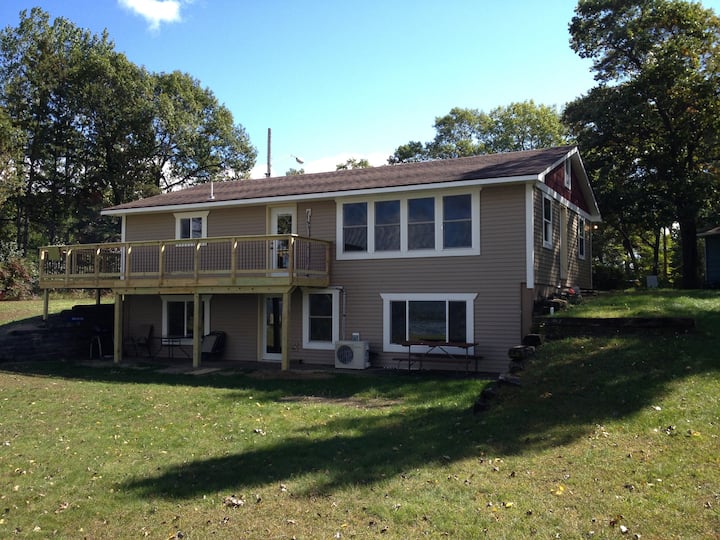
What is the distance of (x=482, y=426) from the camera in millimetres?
7828

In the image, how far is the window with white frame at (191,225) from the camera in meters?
17.7

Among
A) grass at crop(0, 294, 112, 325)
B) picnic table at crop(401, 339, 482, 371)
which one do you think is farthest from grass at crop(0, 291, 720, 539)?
grass at crop(0, 294, 112, 325)

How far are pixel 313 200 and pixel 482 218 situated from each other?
4.86m

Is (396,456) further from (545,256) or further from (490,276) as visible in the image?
(545,256)

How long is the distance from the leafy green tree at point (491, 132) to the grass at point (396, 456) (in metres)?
31.2

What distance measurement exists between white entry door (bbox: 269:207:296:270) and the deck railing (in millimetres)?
29

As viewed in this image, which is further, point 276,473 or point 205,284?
point 205,284

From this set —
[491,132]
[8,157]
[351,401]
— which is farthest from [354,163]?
[351,401]

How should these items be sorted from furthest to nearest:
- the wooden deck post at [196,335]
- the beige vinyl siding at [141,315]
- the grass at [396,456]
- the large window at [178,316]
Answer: the beige vinyl siding at [141,315]
the large window at [178,316]
the wooden deck post at [196,335]
the grass at [396,456]

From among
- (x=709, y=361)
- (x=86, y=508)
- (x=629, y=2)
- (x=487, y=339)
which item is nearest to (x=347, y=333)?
(x=487, y=339)

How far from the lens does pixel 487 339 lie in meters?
13.6

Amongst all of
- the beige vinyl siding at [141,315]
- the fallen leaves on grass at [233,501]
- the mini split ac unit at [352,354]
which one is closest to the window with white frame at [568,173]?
the mini split ac unit at [352,354]

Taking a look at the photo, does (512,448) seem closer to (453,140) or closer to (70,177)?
(70,177)

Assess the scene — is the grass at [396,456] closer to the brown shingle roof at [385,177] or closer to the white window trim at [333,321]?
the white window trim at [333,321]
